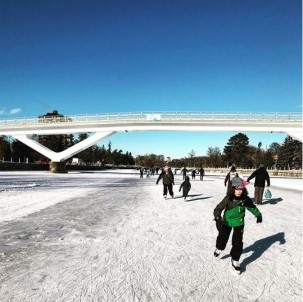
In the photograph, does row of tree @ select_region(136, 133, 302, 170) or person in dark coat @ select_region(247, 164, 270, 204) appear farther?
row of tree @ select_region(136, 133, 302, 170)

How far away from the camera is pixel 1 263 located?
15.6ft

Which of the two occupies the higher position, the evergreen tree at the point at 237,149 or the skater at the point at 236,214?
the evergreen tree at the point at 237,149

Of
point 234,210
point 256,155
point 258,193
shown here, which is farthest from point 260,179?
point 256,155

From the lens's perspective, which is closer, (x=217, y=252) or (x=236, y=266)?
(x=236, y=266)

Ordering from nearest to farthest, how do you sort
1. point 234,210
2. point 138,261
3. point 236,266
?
point 236,266
point 234,210
point 138,261

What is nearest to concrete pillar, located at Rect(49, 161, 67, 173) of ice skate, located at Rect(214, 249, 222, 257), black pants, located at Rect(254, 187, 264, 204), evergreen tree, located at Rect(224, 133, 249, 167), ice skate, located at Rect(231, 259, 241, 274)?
black pants, located at Rect(254, 187, 264, 204)

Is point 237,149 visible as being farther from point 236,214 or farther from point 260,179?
point 236,214

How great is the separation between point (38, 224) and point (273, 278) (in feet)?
17.8

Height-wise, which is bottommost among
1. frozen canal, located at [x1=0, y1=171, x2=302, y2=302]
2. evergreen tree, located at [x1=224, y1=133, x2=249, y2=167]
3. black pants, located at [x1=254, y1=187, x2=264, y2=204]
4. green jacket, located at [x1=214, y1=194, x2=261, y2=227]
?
frozen canal, located at [x1=0, y1=171, x2=302, y2=302]

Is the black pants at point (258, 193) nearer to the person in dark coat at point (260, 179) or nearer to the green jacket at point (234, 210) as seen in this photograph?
the person in dark coat at point (260, 179)

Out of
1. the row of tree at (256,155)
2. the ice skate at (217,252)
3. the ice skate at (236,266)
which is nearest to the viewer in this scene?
the ice skate at (236,266)

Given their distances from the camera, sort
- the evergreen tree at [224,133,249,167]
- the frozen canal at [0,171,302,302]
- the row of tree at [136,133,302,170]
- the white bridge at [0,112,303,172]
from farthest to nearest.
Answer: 1. the evergreen tree at [224,133,249,167]
2. the row of tree at [136,133,302,170]
3. the white bridge at [0,112,303,172]
4. the frozen canal at [0,171,302,302]

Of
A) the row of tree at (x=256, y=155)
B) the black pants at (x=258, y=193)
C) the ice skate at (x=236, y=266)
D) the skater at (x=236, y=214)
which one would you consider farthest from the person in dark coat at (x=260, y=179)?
the row of tree at (x=256, y=155)

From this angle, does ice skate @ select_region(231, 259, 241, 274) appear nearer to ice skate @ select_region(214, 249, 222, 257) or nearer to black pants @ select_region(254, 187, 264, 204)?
ice skate @ select_region(214, 249, 222, 257)
